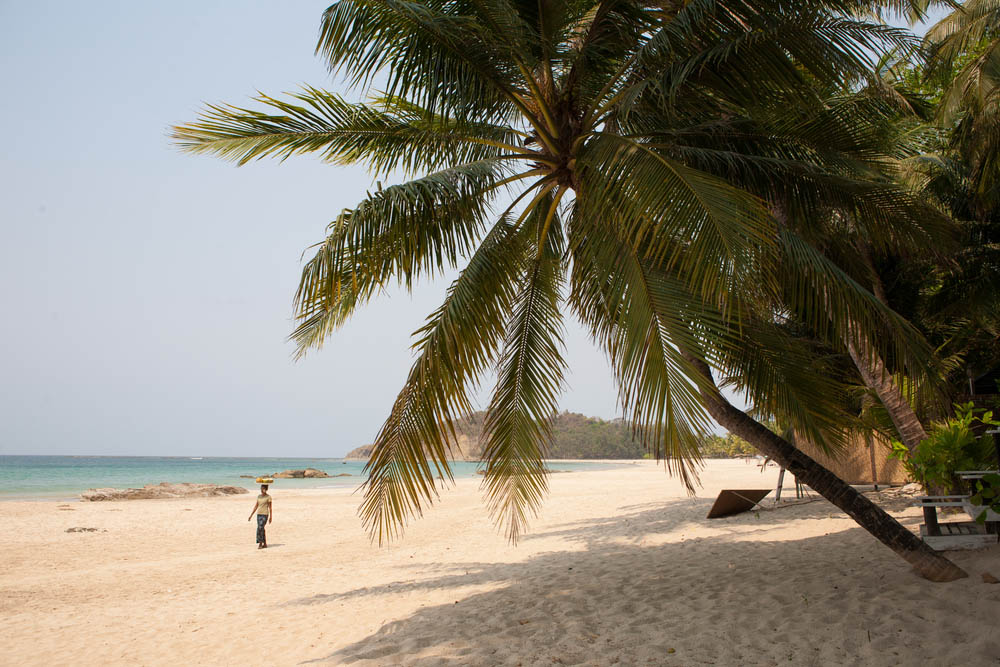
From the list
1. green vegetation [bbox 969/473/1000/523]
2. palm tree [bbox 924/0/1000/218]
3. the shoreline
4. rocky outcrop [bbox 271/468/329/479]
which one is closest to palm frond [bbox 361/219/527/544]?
green vegetation [bbox 969/473/1000/523]

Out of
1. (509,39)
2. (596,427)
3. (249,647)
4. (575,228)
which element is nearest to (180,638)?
(249,647)

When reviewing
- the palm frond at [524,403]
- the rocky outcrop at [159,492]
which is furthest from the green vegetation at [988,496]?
the rocky outcrop at [159,492]

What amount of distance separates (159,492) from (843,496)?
25234mm

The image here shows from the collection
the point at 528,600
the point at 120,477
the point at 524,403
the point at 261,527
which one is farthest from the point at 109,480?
the point at 524,403

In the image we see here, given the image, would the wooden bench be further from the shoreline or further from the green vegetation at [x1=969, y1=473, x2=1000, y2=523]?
the shoreline

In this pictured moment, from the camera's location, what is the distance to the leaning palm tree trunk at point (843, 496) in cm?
496

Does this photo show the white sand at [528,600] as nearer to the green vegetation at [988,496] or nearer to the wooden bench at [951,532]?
the wooden bench at [951,532]

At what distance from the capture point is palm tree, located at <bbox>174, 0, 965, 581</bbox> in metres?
4.17

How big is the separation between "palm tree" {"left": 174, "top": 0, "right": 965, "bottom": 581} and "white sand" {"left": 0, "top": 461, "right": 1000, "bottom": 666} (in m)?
1.00

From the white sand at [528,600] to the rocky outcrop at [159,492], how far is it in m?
11.8

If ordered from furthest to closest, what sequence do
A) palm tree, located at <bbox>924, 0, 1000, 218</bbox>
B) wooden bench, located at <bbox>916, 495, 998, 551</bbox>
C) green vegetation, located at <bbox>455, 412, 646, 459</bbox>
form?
green vegetation, located at <bbox>455, 412, 646, 459</bbox> → palm tree, located at <bbox>924, 0, 1000, 218</bbox> → wooden bench, located at <bbox>916, 495, 998, 551</bbox>

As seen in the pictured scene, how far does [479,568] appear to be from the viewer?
26.9ft

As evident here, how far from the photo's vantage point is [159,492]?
947 inches

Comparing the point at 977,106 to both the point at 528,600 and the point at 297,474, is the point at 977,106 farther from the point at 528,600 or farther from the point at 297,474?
the point at 297,474
